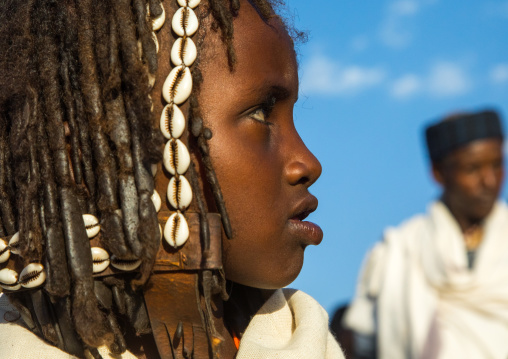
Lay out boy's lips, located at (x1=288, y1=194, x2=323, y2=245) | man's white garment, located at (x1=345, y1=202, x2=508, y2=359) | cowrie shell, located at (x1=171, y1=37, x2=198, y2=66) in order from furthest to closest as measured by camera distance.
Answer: man's white garment, located at (x1=345, y1=202, x2=508, y2=359)
boy's lips, located at (x1=288, y1=194, x2=323, y2=245)
cowrie shell, located at (x1=171, y1=37, x2=198, y2=66)

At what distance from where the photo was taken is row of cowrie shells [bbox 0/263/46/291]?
1.56 metres

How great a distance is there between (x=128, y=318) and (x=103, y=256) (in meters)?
0.18

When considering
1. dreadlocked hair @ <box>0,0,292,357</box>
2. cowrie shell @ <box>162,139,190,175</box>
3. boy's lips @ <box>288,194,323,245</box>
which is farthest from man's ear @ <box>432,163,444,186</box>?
cowrie shell @ <box>162,139,190,175</box>

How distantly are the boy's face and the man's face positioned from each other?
3732 millimetres

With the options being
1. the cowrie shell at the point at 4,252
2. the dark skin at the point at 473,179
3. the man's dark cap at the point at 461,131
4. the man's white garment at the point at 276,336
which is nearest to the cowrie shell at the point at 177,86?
the cowrie shell at the point at 4,252

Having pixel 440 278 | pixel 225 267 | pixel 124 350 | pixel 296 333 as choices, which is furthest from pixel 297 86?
pixel 440 278

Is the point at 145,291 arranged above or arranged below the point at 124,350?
above

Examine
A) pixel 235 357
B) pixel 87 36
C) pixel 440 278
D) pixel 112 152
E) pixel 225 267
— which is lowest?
pixel 440 278

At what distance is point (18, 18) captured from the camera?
1699mm

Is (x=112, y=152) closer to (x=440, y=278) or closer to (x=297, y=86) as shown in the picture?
(x=297, y=86)

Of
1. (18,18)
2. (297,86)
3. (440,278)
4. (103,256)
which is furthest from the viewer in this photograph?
(440,278)

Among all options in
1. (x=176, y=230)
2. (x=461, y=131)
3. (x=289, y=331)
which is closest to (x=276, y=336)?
(x=289, y=331)

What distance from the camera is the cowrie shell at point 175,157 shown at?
1620 mm

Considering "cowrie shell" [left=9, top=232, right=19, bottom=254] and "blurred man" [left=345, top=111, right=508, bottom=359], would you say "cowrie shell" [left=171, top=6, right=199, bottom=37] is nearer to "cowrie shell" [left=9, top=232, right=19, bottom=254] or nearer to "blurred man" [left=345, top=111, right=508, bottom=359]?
"cowrie shell" [left=9, top=232, right=19, bottom=254]
